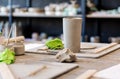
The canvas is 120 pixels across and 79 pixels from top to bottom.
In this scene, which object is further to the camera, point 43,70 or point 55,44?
point 55,44

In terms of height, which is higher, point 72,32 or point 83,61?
point 72,32

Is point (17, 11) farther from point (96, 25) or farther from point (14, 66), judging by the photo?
point (14, 66)

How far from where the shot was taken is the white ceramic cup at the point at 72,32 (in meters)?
1.33

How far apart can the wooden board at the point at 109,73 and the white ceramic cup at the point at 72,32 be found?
0.34 meters

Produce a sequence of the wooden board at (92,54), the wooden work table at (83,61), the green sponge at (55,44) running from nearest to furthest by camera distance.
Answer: the wooden work table at (83,61) → the wooden board at (92,54) → the green sponge at (55,44)

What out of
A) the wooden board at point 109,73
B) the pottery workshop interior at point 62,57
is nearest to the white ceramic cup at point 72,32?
the pottery workshop interior at point 62,57

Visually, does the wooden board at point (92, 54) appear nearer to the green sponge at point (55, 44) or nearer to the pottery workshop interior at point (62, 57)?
the pottery workshop interior at point (62, 57)

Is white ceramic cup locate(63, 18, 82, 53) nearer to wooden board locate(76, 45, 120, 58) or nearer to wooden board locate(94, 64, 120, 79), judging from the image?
wooden board locate(76, 45, 120, 58)

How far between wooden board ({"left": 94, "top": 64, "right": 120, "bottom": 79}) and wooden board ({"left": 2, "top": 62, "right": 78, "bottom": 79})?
0.39 ft

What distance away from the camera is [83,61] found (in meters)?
1.18

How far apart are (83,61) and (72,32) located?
0.21 meters

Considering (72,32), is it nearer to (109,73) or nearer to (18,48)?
(18,48)

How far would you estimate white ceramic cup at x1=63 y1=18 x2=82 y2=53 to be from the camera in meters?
1.33

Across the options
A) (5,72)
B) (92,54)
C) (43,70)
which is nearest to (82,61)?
(92,54)
